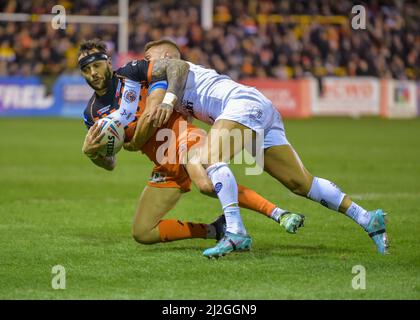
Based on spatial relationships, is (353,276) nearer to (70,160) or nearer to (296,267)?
(296,267)

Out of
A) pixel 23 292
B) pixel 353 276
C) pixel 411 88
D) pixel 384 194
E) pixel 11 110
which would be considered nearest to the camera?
pixel 23 292

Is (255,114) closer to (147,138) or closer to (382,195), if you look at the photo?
(147,138)

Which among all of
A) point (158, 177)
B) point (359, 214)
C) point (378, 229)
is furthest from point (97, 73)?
point (378, 229)

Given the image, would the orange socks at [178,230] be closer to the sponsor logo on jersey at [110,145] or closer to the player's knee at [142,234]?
the player's knee at [142,234]

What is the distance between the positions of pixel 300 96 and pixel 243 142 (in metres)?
20.6

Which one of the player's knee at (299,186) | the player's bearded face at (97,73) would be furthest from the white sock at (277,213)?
the player's bearded face at (97,73)

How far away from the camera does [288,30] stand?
3070 cm

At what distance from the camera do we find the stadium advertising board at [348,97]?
2736 cm

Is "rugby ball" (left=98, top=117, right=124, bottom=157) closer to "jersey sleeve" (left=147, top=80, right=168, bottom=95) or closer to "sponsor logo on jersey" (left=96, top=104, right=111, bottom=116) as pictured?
"sponsor logo on jersey" (left=96, top=104, right=111, bottom=116)

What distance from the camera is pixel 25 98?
2583 cm

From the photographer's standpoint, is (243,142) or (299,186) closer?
(243,142)
